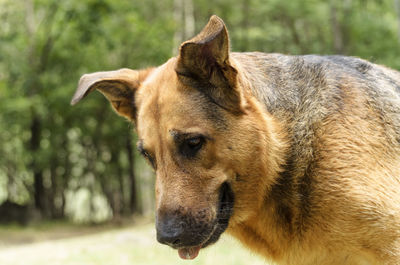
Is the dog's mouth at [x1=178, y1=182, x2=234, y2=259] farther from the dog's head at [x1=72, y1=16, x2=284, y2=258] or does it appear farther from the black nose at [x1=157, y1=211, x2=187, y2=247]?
the black nose at [x1=157, y1=211, x2=187, y2=247]

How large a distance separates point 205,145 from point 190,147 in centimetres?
12

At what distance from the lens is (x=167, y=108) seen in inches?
154

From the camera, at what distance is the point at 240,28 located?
28.2m

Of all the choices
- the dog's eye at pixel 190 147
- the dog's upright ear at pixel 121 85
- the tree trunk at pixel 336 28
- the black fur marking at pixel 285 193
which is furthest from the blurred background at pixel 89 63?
the dog's eye at pixel 190 147

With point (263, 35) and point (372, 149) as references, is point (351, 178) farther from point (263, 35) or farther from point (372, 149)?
point (263, 35)

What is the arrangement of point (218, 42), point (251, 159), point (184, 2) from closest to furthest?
1. point (218, 42)
2. point (251, 159)
3. point (184, 2)

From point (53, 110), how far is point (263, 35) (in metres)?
10.9

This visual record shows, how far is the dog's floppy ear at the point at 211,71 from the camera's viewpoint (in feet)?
12.2

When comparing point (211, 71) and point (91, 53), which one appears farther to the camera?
point (91, 53)

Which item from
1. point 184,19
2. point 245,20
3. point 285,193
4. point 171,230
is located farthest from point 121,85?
point 184,19

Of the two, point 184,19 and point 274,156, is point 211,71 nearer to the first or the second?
point 274,156

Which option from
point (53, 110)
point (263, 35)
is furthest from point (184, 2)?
point (53, 110)

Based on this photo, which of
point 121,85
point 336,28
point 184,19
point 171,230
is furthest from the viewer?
point 184,19

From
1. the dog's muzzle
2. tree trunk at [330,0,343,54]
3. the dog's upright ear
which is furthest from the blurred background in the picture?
the dog's muzzle
